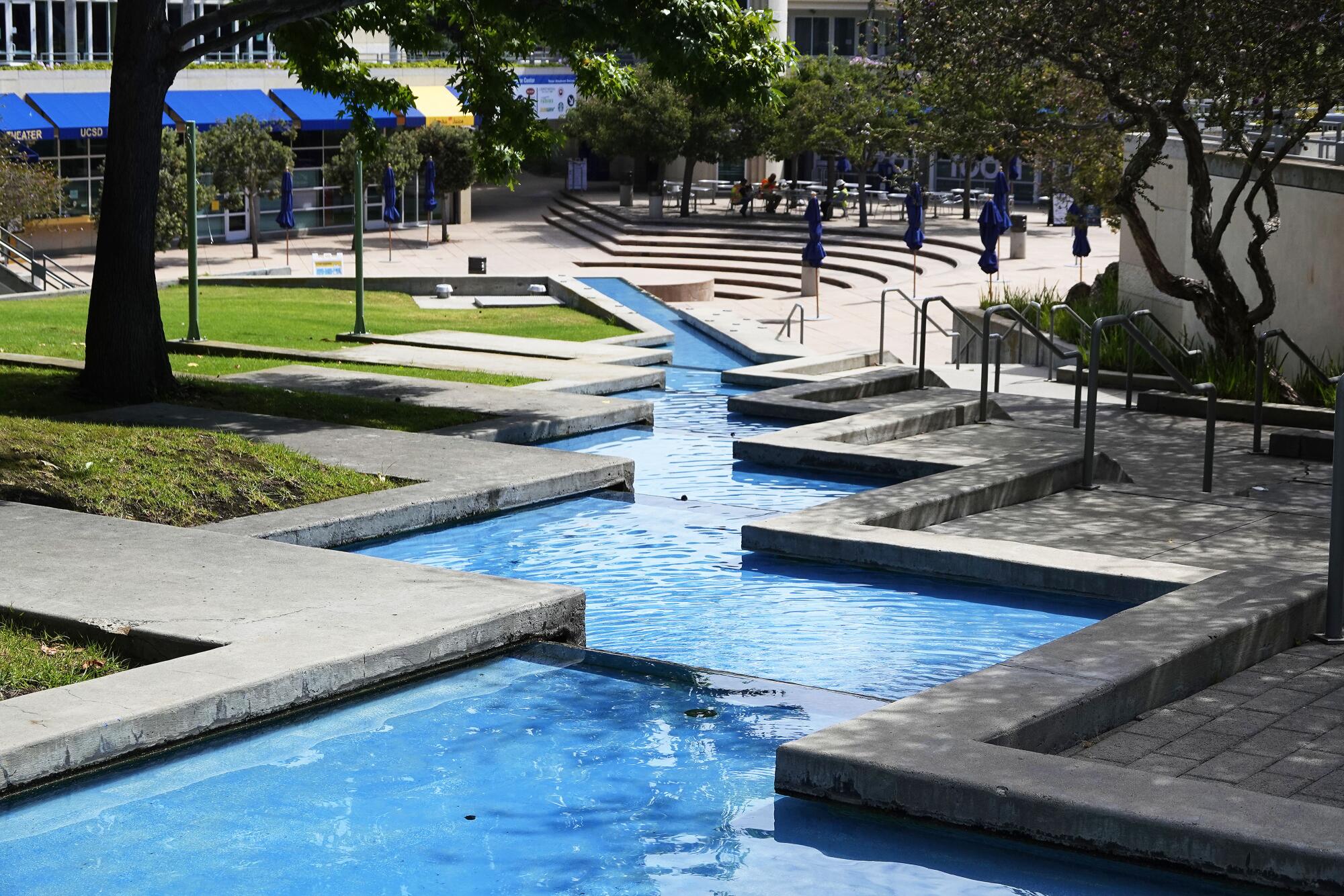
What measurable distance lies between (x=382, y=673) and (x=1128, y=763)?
3.36 meters

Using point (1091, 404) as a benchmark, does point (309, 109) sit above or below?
above

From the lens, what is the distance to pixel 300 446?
512 inches

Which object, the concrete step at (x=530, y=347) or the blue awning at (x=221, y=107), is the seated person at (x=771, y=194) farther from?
the concrete step at (x=530, y=347)

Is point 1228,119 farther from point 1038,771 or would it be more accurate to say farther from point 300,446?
point 1038,771

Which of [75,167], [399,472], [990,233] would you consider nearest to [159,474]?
[399,472]

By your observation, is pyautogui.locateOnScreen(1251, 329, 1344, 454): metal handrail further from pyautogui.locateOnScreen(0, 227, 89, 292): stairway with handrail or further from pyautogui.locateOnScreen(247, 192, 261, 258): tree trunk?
pyautogui.locateOnScreen(247, 192, 261, 258): tree trunk

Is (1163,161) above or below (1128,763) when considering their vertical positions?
above

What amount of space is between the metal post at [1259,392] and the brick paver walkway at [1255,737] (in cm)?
642

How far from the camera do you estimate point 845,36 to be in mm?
67938

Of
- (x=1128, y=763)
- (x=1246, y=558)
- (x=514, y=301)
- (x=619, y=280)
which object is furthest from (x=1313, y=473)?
(x=619, y=280)

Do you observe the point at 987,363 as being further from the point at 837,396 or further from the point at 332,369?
the point at 332,369

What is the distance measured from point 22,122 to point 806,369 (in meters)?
26.8

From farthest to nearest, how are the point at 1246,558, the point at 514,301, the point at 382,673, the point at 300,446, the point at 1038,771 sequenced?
the point at 514,301 → the point at 300,446 → the point at 1246,558 → the point at 382,673 → the point at 1038,771

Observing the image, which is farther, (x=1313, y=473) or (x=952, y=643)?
(x=1313, y=473)
